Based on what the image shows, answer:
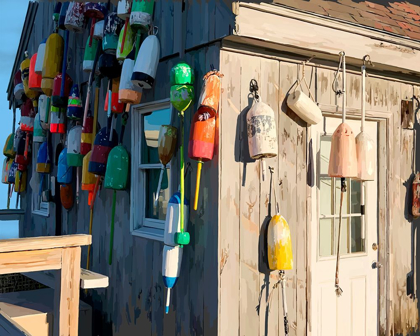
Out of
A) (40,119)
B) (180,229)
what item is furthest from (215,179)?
(40,119)

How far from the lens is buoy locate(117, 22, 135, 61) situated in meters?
4.10

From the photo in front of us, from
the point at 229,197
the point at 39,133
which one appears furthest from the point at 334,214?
the point at 39,133

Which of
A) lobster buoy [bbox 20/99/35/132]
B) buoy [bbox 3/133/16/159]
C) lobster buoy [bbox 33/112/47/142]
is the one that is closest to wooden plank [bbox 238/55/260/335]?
lobster buoy [bbox 33/112/47/142]

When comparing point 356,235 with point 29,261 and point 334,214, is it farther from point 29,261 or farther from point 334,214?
point 29,261

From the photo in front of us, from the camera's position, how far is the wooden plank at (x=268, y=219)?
11.3 ft

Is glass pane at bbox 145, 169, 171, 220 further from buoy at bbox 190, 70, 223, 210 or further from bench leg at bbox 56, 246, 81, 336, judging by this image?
bench leg at bbox 56, 246, 81, 336

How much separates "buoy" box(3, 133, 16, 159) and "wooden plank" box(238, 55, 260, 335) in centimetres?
548

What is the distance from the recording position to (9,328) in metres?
2.56

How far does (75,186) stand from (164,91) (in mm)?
2297

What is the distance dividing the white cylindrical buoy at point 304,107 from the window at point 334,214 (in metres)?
0.40

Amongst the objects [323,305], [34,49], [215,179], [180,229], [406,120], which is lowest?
[323,305]

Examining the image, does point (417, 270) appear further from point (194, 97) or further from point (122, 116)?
point (122, 116)

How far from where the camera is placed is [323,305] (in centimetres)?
388

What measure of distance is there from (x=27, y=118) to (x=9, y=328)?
4903mm
